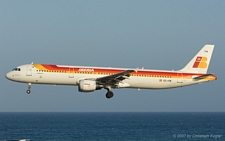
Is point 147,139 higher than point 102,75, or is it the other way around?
point 102,75

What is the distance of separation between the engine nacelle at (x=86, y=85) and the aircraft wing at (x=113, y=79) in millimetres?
1020

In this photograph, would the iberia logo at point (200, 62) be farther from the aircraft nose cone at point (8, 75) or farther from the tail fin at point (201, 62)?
the aircraft nose cone at point (8, 75)

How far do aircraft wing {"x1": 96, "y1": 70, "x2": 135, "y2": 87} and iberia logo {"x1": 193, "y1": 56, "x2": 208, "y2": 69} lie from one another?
13408 millimetres

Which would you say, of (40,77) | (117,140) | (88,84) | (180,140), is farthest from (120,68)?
(180,140)

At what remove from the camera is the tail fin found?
6475cm

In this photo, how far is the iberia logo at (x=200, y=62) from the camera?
65606 millimetres

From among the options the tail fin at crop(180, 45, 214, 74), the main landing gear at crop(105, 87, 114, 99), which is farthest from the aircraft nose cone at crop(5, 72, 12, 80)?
the tail fin at crop(180, 45, 214, 74)

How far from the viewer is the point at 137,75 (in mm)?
59781

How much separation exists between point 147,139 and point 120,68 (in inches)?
2357

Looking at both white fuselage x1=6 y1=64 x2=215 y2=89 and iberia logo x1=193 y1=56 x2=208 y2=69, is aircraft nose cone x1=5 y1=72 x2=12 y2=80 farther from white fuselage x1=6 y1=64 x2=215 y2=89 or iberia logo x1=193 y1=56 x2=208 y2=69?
iberia logo x1=193 y1=56 x2=208 y2=69

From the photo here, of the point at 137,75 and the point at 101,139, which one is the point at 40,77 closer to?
the point at 137,75

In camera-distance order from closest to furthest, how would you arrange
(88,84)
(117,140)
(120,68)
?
(88,84) < (120,68) < (117,140)

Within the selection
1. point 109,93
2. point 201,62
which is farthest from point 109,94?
point 201,62

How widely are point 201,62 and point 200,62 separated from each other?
226mm
